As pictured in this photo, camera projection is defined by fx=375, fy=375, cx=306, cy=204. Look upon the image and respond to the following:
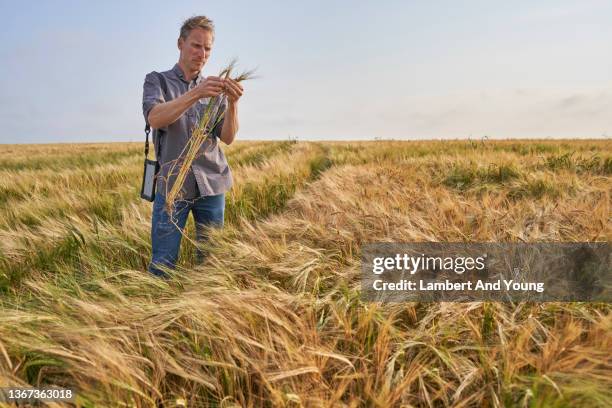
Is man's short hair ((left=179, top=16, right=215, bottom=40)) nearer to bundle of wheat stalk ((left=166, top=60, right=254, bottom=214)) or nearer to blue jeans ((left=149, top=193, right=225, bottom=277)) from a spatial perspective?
bundle of wheat stalk ((left=166, top=60, right=254, bottom=214))

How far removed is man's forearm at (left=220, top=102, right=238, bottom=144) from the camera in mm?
2043

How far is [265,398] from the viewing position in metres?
0.98

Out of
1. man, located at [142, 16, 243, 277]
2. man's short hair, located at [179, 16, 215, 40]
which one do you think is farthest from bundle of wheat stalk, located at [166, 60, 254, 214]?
man's short hair, located at [179, 16, 215, 40]

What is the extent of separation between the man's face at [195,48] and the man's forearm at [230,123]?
303mm

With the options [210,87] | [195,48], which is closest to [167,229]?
[210,87]

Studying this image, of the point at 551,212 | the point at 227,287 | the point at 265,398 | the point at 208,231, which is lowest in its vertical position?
the point at 265,398

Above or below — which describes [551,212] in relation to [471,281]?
above

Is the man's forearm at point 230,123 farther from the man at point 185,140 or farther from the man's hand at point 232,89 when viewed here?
the man's hand at point 232,89

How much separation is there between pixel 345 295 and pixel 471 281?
59 centimetres

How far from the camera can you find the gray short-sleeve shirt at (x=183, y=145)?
2040 mm

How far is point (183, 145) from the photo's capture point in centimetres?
208

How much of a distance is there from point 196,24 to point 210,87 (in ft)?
1.64

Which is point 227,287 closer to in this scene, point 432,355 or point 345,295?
point 345,295

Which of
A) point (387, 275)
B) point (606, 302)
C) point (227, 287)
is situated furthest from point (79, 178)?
point (606, 302)
